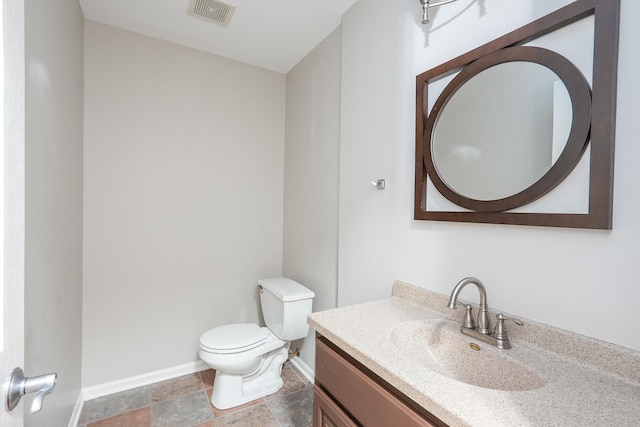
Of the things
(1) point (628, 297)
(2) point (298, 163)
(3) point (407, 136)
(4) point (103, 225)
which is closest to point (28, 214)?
(4) point (103, 225)

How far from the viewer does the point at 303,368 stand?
2238mm

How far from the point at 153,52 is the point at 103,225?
1.25m

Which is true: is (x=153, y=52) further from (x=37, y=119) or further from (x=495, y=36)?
(x=495, y=36)

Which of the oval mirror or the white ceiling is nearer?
the oval mirror

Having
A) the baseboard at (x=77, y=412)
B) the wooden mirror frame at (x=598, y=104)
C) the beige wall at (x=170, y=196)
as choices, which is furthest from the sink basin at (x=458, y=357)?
the baseboard at (x=77, y=412)

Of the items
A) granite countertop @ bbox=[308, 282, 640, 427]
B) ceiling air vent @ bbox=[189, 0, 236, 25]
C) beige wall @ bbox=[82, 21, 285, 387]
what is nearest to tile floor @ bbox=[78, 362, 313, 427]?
beige wall @ bbox=[82, 21, 285, 387]

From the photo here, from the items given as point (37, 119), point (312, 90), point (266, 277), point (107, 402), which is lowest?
point (107, 402)

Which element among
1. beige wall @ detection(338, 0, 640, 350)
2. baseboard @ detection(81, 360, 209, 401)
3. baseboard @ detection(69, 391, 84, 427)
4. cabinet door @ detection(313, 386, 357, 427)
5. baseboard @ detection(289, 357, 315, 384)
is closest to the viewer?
beige wall @ detection(338, 0, 640, 350)

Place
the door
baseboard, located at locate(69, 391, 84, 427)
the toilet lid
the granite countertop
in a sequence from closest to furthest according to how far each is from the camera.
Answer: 1. the door
2. the granite countertop
3. baseboard, located at locate(69, 391, 84, 427)
4. the toilet lid

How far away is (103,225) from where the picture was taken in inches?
76.6

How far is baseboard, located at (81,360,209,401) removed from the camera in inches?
76.2

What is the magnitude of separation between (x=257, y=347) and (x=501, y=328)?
146cm

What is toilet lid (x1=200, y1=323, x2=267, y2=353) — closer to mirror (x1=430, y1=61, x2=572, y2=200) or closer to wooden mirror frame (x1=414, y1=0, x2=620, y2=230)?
mirror (x1=430, y1=61, x2=572, y2=200)

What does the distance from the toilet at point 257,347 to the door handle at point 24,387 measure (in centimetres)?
132
